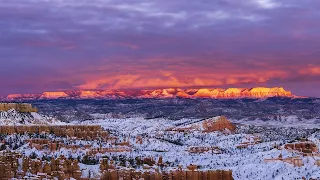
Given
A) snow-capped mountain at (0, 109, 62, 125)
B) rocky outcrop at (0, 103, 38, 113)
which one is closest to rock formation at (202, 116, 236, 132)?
snow-capped mountain at (0, 109, 62, 125)

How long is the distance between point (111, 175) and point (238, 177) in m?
15.3

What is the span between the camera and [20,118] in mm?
133750

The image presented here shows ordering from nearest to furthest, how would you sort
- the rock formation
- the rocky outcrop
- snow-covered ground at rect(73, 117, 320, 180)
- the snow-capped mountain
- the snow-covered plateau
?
snow-covered ground at rect(73, 117, 320, 180)
the snow-covered plateau
the snow-capped mountain
the rocky outcrop
the rock formation

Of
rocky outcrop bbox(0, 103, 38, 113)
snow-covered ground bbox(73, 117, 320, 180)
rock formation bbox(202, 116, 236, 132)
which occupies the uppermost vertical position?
rocky outcrop bbox(0, 103, 38, 113)

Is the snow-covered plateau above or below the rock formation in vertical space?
below

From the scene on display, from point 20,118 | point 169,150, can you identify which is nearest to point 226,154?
point 169,150

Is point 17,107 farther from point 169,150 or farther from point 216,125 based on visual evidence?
point 216,125

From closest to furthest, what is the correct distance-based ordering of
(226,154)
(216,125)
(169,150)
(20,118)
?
(226,154), (169,150), (20,118), (216,125)

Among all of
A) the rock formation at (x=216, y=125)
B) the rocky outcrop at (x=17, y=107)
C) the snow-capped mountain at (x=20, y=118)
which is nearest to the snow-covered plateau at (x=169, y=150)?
the snow-capped mountain at (x=20, y=118)

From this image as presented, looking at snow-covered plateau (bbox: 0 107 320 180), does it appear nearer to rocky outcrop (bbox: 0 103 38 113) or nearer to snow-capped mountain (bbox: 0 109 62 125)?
snow-capped mountain (bbox: 0 109 62 125)

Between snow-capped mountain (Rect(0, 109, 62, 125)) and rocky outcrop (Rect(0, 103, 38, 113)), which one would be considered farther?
rocky outcrop (Rect(0, 103, 38, 113))

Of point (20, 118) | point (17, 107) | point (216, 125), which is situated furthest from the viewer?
→ point (216, 125)

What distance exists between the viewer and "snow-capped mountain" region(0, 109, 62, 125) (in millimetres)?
128125

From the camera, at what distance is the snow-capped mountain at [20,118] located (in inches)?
5044
